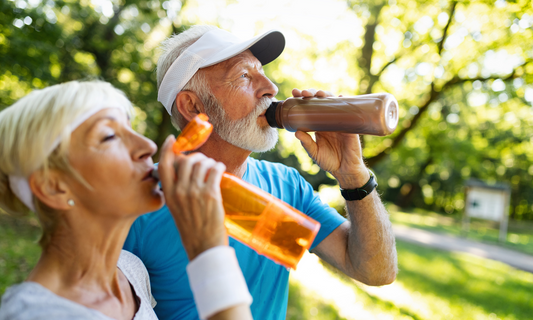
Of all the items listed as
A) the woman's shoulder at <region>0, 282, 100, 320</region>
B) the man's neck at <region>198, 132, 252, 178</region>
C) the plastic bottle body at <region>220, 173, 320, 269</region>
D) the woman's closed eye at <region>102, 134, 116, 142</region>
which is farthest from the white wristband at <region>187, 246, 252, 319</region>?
the man's neck at <region>198, 132, 252, 178</region>

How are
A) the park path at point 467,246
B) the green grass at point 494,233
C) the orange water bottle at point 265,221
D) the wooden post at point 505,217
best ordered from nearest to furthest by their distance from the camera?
the orange water bottle at point 265,221, the park path at point 467,246, the wooden post at point 505,217, the green grass at point 494,233

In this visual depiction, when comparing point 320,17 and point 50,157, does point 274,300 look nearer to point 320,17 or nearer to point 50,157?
point 50,157

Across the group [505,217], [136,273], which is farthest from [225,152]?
[505,217]

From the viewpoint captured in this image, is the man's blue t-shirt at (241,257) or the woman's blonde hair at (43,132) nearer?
the woman's blonde hair at (43,132)

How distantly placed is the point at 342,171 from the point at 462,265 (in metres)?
9.89

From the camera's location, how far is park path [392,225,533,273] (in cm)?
1127

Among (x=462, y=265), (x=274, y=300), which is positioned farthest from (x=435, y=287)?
(x=274, y=300)

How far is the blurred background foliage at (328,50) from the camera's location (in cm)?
643

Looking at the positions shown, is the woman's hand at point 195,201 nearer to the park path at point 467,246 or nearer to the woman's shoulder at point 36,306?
the woman's shoulder at point 36,306

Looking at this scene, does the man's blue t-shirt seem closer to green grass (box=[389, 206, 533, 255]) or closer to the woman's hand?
the woman's hand

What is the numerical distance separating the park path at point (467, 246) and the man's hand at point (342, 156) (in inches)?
437

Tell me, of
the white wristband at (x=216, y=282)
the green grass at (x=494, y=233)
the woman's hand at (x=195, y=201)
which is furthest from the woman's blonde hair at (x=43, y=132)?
the green grass at (x=494, y=233)

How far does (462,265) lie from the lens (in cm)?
1002

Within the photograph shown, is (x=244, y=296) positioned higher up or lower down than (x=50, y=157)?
lower down
